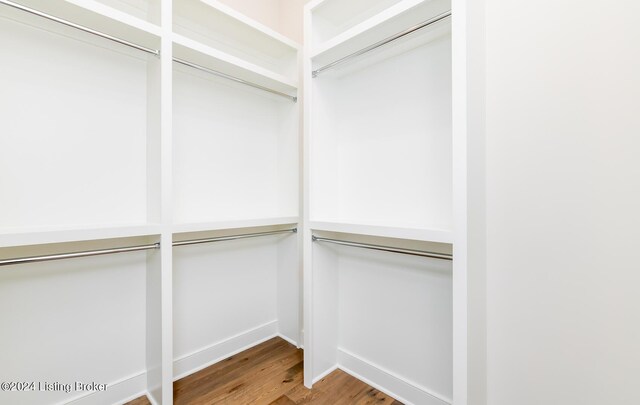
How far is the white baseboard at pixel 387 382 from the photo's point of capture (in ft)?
4.97

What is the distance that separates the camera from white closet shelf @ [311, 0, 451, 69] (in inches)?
49.1

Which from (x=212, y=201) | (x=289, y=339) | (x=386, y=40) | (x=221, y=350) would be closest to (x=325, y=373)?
(x=289, y=339)

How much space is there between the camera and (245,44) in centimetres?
204

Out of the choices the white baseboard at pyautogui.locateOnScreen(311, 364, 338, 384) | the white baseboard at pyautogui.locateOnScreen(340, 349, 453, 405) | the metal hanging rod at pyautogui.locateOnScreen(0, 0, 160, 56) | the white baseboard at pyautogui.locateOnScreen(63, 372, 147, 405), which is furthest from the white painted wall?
the white baseboard at pyautogui.locateOnScreen(63, 372, 147, 405)

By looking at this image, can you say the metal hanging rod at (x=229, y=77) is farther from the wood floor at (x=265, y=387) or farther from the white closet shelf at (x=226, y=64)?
the wood floor at (x=265, y=387)

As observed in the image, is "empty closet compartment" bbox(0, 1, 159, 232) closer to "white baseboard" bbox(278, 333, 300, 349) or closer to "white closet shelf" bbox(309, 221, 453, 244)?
"white closet shelf" bbox(309, 221, 453, 244)

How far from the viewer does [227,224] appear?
1.71 m

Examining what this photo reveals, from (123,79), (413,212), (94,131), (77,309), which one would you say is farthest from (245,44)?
(77,309)

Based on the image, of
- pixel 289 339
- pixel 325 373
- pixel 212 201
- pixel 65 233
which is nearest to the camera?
pixel 65 233

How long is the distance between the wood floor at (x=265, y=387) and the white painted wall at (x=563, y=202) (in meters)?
0.77

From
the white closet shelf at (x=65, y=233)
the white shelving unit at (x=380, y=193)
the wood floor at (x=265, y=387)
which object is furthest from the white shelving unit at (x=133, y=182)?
the white shelving unit at (x=380, y=193)

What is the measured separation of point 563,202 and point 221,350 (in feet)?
7.01

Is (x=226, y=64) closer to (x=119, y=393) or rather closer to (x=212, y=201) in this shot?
(x=212, y=201)

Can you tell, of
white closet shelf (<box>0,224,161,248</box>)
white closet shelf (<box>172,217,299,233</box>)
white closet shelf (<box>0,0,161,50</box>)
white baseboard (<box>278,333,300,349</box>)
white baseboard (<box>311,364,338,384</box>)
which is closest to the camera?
white closet shelf (<box>0,224,161,248</box>)
